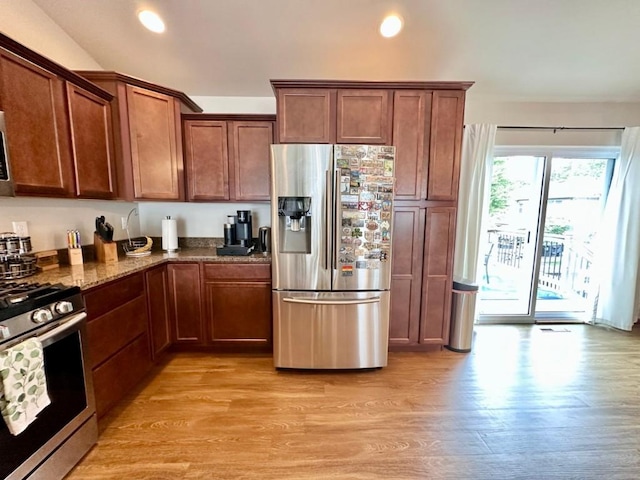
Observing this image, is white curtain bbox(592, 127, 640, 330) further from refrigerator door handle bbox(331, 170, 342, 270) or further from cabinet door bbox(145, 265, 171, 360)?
cabinet door bbox(145, 265, 171, 360)

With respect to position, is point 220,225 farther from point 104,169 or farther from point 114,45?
point 114,45

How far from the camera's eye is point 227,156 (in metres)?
2.83

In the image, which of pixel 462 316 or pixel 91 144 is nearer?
pixel 91 144

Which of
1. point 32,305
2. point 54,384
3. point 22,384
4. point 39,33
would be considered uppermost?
point 39,33

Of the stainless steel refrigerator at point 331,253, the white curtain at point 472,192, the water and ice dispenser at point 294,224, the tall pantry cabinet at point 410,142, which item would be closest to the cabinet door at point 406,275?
the tall pantry cabinet at point 410,142

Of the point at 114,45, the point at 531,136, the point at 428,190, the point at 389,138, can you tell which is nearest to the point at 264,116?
the point at 389,138

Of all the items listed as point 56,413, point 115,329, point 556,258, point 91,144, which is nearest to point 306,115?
point 91,144

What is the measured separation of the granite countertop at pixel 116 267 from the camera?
1.75 m

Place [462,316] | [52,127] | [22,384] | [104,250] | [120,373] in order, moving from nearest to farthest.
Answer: [22,384] → [52,127] → [120,373] → [104,250] → [462,316]

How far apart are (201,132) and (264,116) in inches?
24.5

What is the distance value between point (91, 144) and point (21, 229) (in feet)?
2.43

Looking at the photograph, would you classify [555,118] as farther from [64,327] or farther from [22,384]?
[22,384]

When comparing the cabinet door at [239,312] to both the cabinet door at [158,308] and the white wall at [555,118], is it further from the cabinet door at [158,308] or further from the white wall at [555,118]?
the white wall at [555,118]

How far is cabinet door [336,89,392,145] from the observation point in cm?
244
